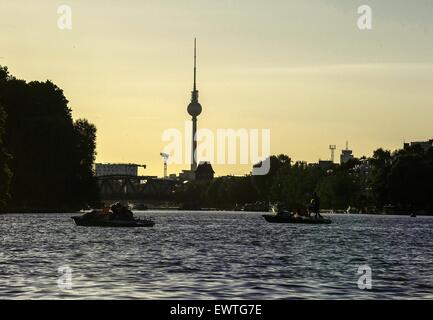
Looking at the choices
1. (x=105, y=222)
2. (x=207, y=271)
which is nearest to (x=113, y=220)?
(x=105, y=222)

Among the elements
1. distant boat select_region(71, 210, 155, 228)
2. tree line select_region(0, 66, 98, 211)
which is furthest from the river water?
tree line select_region(0, 66, 98, 211)

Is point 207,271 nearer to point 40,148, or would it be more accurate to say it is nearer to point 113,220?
point 113,220

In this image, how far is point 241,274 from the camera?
48.0 meters

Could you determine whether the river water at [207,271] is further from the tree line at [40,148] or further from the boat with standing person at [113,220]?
the tree line at [40,148]

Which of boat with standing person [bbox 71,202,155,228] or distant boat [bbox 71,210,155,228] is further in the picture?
boat with standing person [bbox 71,202,155,228]

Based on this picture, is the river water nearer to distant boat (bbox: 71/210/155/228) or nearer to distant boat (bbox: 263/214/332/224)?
distant boat (bbox: 71/210/155/228)

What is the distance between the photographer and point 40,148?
170 m

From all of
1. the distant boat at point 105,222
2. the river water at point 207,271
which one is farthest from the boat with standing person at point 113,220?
the river water at point 207,271

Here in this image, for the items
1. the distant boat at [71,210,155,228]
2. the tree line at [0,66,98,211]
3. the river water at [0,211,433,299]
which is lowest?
the river water at [0,211,433,299]

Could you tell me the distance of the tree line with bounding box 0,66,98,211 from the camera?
553 ft

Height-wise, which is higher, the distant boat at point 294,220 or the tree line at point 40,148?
the tree line at point 40,148

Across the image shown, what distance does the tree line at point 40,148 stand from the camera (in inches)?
6634

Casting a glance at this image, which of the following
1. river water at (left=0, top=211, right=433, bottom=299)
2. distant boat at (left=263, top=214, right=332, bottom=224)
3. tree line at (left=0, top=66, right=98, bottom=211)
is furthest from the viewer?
tree line at (left=0, top=66, right=98, bottom=211)
